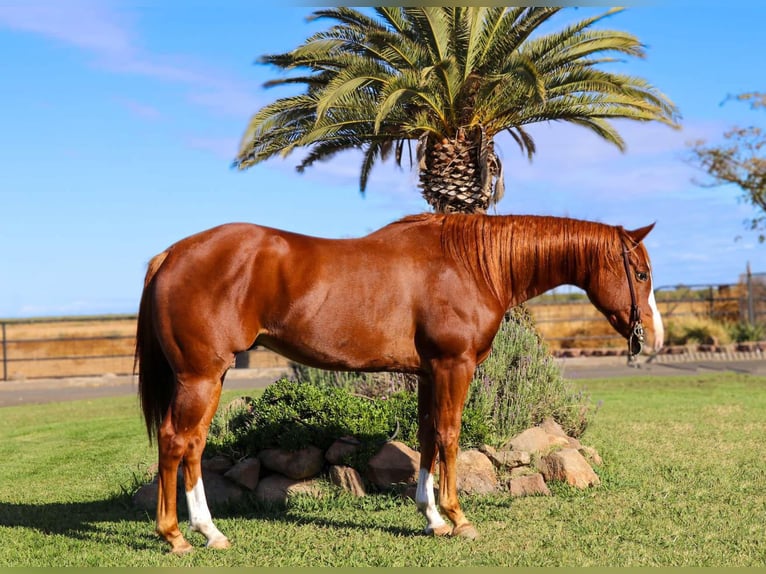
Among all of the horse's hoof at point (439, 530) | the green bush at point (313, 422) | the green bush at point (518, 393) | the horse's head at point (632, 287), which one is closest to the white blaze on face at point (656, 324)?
the horse's head at point (632, 287)

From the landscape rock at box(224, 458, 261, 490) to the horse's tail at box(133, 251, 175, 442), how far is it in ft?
3.95

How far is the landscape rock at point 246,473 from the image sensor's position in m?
6.45

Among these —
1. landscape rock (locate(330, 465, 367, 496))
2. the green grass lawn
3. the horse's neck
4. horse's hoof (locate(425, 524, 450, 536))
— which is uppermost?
the horse's neck

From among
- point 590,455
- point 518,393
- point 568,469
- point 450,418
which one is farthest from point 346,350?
point 590,455

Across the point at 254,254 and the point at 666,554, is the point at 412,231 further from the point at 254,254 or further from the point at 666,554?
the point at 666,554

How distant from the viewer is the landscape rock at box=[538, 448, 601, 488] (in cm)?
658

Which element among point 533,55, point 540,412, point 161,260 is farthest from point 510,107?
point 161,260

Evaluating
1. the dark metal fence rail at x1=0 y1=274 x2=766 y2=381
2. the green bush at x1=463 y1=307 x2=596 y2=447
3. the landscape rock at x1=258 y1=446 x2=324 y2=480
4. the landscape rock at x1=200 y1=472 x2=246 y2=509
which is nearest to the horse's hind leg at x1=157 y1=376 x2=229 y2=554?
the landscape rock at x1=200 y1=472 x2=246 y2=509

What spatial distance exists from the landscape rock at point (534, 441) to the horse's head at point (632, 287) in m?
1.86

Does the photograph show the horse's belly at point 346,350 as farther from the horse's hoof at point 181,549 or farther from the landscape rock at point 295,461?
the landscape rock at point 295,461

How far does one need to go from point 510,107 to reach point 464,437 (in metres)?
5.06

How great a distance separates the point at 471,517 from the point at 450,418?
1085 mm

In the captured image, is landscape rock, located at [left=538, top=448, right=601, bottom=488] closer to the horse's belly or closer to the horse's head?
the horse's head

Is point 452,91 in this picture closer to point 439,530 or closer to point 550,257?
point 550,257
